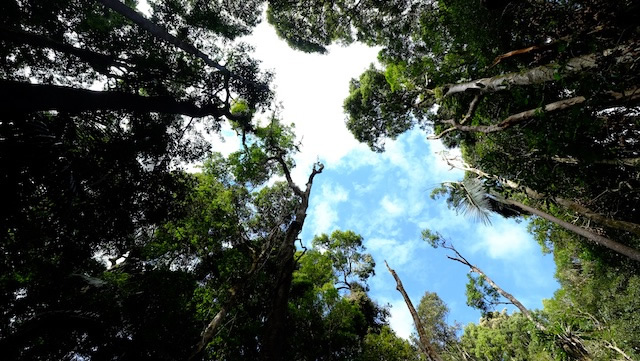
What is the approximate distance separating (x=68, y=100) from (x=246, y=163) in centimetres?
762

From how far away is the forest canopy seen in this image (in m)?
4.77

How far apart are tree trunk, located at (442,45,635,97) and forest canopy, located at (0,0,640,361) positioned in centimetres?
5

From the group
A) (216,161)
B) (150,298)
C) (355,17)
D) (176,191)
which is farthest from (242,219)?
(355,17)

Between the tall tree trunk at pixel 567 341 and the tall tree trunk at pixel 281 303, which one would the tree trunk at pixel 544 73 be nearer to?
the tall tree trunk at pixel 281 303

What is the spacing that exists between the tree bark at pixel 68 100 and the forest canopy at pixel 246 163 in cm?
4

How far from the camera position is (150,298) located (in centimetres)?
891

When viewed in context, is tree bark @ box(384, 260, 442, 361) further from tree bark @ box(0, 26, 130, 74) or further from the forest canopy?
tree bark @ box(0, 26, 130, 74)

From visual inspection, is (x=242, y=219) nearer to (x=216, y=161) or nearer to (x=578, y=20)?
(x=216, y=161)

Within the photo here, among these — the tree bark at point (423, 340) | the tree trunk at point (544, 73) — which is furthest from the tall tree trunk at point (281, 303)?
the tree trunk at point (544, 73)

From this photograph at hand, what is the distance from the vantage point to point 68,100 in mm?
5059

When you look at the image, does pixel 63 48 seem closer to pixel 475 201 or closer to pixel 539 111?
pixel 539 111

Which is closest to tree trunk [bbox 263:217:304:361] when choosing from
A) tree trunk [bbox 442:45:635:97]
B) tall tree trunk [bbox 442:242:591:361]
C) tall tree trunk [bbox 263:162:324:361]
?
tall tree trunk [bbox 263:162:324:361]

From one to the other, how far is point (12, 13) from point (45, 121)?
315 cm

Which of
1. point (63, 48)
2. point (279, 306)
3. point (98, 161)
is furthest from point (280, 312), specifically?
point (63, 48)
